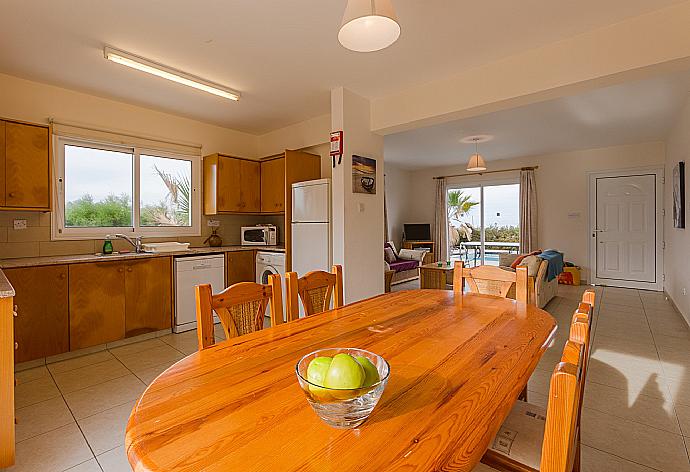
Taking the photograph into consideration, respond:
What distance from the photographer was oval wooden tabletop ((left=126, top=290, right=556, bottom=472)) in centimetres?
67

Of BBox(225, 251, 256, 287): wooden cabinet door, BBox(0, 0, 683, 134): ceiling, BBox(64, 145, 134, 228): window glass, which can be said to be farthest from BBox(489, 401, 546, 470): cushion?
BBox(64, 145, 134, 228): window glass

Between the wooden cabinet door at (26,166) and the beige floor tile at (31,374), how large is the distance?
139cm

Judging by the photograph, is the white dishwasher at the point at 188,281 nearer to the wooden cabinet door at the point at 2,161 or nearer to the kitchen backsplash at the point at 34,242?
the kitchen backsplash at the point at 34,242

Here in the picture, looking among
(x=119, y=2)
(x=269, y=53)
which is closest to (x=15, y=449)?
(x=119, y=2)

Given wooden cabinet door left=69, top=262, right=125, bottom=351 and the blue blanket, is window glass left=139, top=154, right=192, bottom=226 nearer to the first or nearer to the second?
wooden cabinet door left=69, top=262, right=125, bottom=351

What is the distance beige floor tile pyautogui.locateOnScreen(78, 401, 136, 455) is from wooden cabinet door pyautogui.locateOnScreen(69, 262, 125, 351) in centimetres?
126

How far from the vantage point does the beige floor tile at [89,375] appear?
270cm

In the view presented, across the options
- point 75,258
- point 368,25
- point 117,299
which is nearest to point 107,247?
point 75,258

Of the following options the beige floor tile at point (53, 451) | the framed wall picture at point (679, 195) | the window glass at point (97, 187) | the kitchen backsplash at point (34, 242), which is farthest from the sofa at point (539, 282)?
the kitchen backsplash at point (34, 242)

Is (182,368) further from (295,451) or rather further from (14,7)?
(14,7)

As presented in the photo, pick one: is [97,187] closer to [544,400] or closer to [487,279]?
[487,279]

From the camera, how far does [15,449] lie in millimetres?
1895

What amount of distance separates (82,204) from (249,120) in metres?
2.15

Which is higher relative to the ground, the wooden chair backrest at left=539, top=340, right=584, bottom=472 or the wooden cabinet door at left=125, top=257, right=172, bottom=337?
the wooden chair backrest at left=539, top=340, right=584, bottom=472
